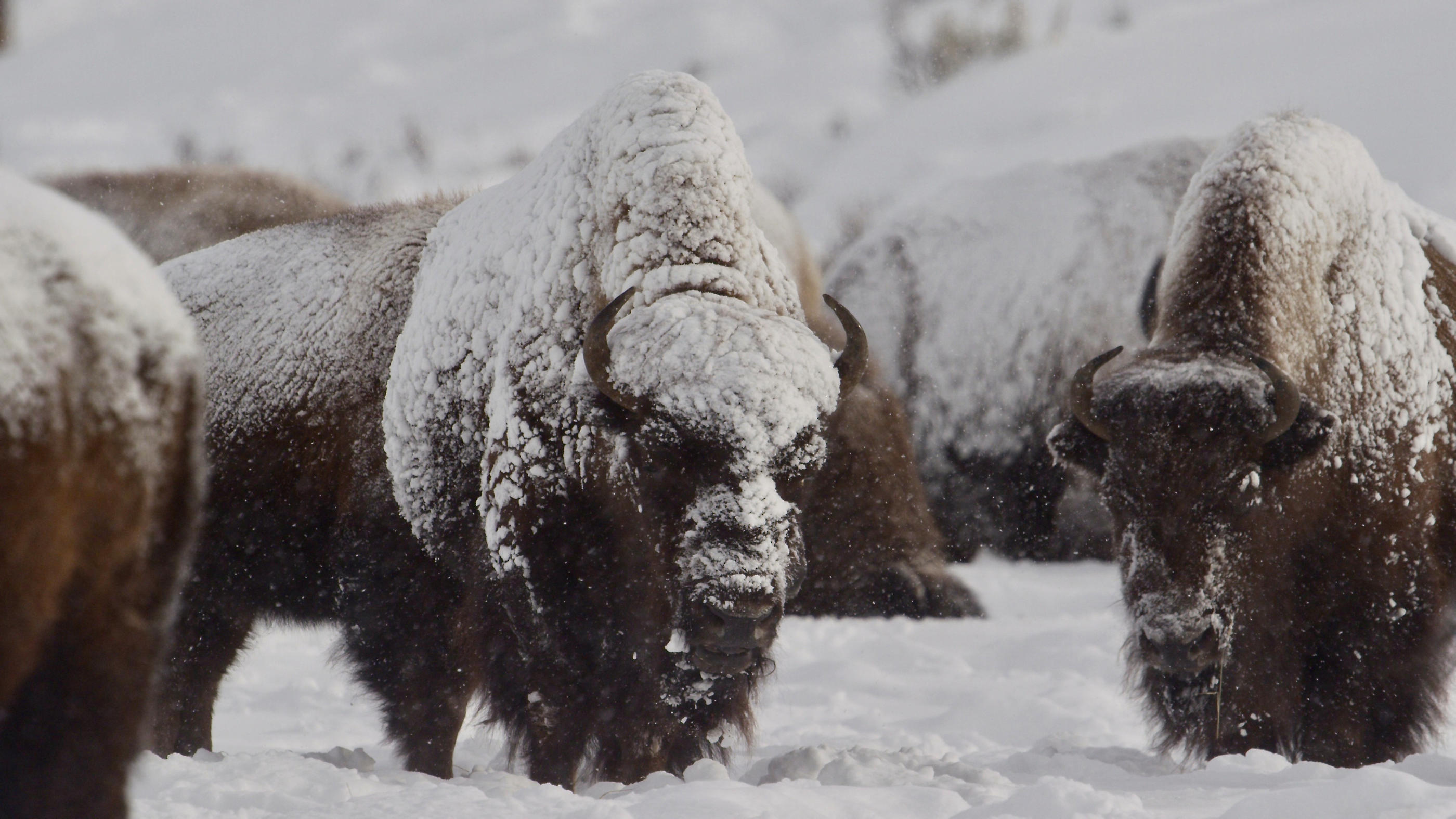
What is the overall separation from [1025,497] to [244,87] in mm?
28045

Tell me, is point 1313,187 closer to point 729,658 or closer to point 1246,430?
point 1246,430

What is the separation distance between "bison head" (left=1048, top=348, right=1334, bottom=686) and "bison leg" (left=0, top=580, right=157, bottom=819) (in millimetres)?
2804

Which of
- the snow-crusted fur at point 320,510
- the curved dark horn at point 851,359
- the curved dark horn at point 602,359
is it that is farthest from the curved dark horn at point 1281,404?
the snow-crusted fur at point 320,510

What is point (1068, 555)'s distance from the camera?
817 cm

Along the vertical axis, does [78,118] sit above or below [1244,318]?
below

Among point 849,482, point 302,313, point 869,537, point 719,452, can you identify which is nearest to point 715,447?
point 719,452

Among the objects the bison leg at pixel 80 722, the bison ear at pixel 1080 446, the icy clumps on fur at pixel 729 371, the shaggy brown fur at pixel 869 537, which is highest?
the bison leg at pixel 80 722

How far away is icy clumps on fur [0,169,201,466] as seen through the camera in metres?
1.75

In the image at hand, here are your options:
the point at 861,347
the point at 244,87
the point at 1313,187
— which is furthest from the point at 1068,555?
the point at 244,87

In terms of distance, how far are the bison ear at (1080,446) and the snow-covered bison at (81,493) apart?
292 centimetres

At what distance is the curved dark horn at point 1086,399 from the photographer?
4.26 metres

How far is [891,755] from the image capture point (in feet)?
12.6

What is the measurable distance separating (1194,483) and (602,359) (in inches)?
65.3

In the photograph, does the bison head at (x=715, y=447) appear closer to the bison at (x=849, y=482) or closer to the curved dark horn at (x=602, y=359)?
the curved dark horn at (x=602, y=359)
